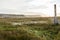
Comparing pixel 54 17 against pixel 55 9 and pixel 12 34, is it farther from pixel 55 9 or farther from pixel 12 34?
pixel 12 34

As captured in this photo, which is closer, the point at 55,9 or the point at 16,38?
the point at 16,38

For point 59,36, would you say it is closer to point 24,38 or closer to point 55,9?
point 24,38

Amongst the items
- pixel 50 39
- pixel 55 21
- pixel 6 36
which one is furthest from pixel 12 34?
pixel 55 21

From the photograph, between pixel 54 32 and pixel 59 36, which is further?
pixel 54 32

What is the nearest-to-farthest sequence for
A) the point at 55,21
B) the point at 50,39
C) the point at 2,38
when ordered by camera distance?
the point at 2,38, the point at 50,39, the point at 55,21

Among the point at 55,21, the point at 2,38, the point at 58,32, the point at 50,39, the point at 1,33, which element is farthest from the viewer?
the point at 55,21

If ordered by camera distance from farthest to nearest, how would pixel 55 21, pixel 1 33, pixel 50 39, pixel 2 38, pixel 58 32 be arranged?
pixel 55 21 → pixel 58 32 → pixel 50 39 → pixel 1 33 → pixel 2 38

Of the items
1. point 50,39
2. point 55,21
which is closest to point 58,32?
point 50,39

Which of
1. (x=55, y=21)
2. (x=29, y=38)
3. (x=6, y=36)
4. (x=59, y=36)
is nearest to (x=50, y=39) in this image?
(x=59, y=36)
